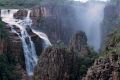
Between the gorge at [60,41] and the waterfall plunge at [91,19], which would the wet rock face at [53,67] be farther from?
the waterfall plunge at [91,19]

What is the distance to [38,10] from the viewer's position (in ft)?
195

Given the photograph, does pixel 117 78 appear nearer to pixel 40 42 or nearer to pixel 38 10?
pixel 40 42

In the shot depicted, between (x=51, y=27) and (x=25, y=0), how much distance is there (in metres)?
8.47

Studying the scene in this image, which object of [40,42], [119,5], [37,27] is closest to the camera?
[40,42]

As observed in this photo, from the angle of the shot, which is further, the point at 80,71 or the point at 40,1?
the point at 40,1

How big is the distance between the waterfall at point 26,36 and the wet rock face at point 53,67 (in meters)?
8.37

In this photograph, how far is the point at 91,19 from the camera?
64.4m

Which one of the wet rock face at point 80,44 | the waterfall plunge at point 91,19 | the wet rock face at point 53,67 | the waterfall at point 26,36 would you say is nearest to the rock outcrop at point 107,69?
the wet rock face at point 53,67

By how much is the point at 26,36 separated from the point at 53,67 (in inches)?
540

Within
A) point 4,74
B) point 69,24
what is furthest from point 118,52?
point 69,24

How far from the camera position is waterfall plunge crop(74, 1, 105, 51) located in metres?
62.7

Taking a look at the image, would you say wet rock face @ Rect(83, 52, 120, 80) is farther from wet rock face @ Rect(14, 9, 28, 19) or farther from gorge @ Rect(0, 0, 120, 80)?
wet rock face @ Rect(14, 9, 28, 19)

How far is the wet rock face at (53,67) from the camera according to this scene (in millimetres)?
38688

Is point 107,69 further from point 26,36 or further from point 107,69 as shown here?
Answer: point 26,36
